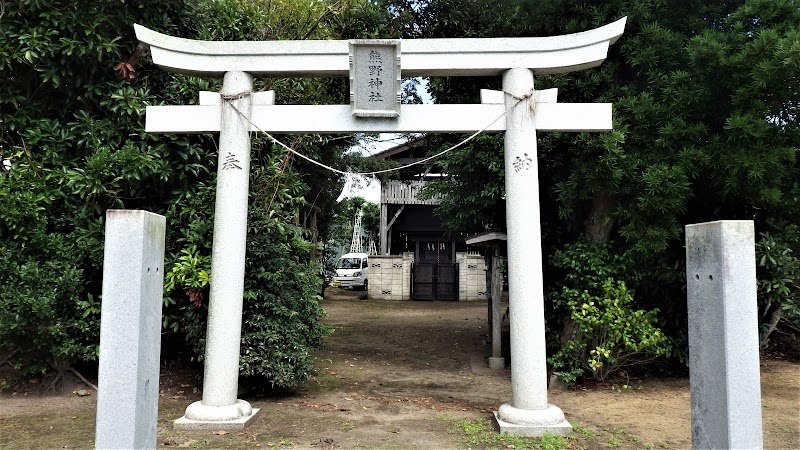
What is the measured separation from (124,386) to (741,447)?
3897mm

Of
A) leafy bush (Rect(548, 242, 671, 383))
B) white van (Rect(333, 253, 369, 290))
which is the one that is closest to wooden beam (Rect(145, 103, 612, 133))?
leafy bush (Rect(548, 242, 671, 383))

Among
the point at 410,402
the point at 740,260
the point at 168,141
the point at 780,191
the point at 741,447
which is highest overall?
the point at 168,141

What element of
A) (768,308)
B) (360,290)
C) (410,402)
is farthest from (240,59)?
(360,290)

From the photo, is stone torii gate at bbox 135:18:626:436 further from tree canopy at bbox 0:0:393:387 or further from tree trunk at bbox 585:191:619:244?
tree trunk at bbox 585:191:619:244

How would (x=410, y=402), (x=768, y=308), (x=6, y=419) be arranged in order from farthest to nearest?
1. (x=768, y=308)
2. (x=410, y=402)
3. (x=6, y=419)

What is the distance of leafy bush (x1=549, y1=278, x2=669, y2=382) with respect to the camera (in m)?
7.25

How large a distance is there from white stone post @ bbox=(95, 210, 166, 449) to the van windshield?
21.8 meters

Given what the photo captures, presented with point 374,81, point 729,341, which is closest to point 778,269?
point 729,341

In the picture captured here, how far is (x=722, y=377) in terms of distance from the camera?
3.48 meters

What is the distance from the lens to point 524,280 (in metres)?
5.71

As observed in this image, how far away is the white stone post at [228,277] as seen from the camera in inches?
220

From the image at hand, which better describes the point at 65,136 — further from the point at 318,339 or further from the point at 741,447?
the point at 741,447

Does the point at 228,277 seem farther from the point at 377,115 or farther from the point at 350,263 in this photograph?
the point at 350,263

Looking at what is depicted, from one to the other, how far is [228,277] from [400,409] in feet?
8.46
